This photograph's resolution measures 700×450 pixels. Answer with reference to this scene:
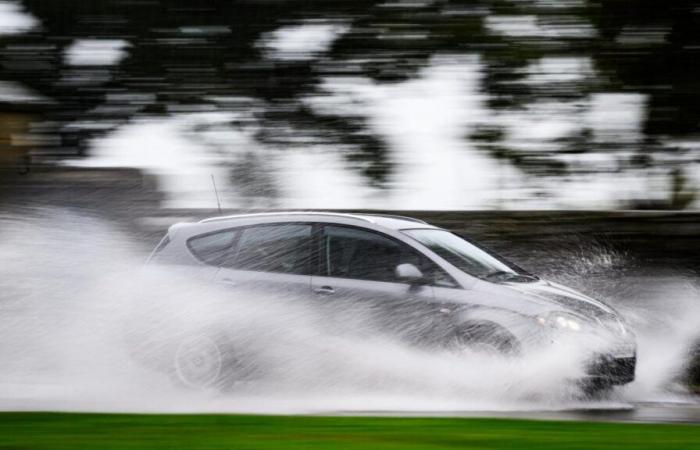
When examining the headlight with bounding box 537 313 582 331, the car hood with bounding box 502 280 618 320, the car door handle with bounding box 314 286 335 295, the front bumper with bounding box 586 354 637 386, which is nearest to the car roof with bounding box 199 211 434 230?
the car door handle with bounding box 314 286 335 295

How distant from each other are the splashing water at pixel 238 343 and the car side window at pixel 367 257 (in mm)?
390

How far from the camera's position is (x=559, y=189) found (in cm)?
948

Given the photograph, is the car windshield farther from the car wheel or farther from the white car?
the car wheel

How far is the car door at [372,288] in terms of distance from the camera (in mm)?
8062

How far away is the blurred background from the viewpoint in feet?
28.5

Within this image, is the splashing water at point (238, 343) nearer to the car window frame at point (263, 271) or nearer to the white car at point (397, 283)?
the white car at point (397, 283)

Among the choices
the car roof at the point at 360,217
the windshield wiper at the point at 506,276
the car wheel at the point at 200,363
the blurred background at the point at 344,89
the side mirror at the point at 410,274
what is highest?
the blurred background at the point at 344,89

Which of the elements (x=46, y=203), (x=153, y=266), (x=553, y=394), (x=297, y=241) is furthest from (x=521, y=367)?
(x=46, y=203)

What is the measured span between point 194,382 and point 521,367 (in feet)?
9.15

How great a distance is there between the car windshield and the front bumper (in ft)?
3.28

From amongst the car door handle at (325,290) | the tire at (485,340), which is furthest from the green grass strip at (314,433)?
the car door handle at (325,290)

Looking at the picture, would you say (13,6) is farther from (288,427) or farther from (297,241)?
(288,427)

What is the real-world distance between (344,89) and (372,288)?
1.90 meters

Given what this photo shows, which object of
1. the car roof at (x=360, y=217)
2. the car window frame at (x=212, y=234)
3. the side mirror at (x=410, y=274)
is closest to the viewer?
the side mirror at (x=410, y=274)
